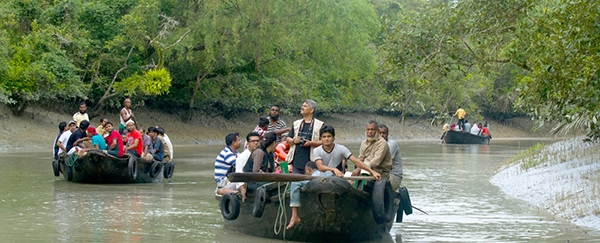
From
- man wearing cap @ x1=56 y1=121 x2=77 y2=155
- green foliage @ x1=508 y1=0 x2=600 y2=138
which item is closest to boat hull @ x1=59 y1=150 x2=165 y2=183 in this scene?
man wearing cap @ x1=56 y1=121 x2=77 y2=155

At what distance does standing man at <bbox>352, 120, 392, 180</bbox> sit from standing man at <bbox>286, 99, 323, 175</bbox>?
0.64 m

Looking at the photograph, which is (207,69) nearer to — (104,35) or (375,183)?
(104,35)

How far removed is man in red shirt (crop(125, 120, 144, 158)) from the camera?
59.8ft

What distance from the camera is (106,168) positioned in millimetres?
18047

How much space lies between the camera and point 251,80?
4147 cm

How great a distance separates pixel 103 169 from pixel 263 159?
25.4 feet

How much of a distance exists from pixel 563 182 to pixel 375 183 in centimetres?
684

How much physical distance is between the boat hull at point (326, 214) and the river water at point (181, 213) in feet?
1.40

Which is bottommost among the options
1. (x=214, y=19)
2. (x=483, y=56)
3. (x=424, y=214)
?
(x=424, y=214)

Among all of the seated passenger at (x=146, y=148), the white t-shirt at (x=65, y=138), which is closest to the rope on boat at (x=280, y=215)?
the seated passenger at (x=146, y=148)

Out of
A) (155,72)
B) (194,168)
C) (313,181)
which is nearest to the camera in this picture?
(313,181)

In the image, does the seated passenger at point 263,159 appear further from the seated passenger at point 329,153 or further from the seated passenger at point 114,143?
the seated passenger at point 114,143

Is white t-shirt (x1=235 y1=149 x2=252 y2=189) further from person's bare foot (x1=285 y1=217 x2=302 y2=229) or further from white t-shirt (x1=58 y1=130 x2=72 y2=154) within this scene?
white t-shirt (x1=58 y1=130 x2=72 y2=154)

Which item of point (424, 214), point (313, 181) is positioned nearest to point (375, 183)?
point (313, 181)
